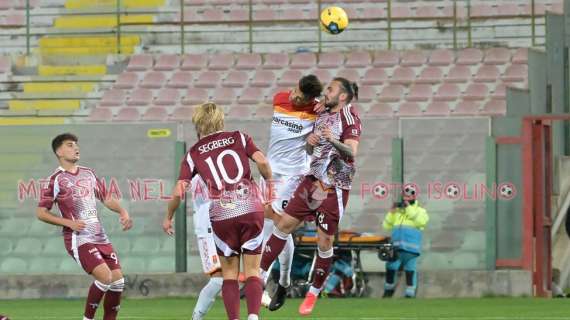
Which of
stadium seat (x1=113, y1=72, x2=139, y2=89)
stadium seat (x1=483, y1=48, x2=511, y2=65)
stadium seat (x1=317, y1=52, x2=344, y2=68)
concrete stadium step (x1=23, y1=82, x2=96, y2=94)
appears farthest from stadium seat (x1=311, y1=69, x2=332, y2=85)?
concrete stadium step (x1=23, y1=82, x2=96, y2=94)

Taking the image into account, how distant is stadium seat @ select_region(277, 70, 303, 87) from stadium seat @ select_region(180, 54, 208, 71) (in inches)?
63.9

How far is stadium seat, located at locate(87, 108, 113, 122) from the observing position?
25391 millimetres

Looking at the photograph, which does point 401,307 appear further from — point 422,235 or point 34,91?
point 34,91

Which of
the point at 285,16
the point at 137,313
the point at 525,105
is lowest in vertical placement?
the point at 137,313

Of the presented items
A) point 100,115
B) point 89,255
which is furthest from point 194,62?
point 89,255

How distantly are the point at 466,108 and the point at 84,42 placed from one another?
8.25 meters

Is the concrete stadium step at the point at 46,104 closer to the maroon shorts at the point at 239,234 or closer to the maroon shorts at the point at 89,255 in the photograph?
the maroon shorts at the point at 89,255

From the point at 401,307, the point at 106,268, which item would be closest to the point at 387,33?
the point at 401,307

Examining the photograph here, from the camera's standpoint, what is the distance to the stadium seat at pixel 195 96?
24961 millimetres

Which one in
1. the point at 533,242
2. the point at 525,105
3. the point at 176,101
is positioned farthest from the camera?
the point at 176,101

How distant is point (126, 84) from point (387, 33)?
4.77 meters

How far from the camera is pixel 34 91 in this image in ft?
86.4

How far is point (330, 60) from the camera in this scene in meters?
25.3

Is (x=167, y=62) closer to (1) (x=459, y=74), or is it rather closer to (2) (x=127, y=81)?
(2) (x=127, y=81)
